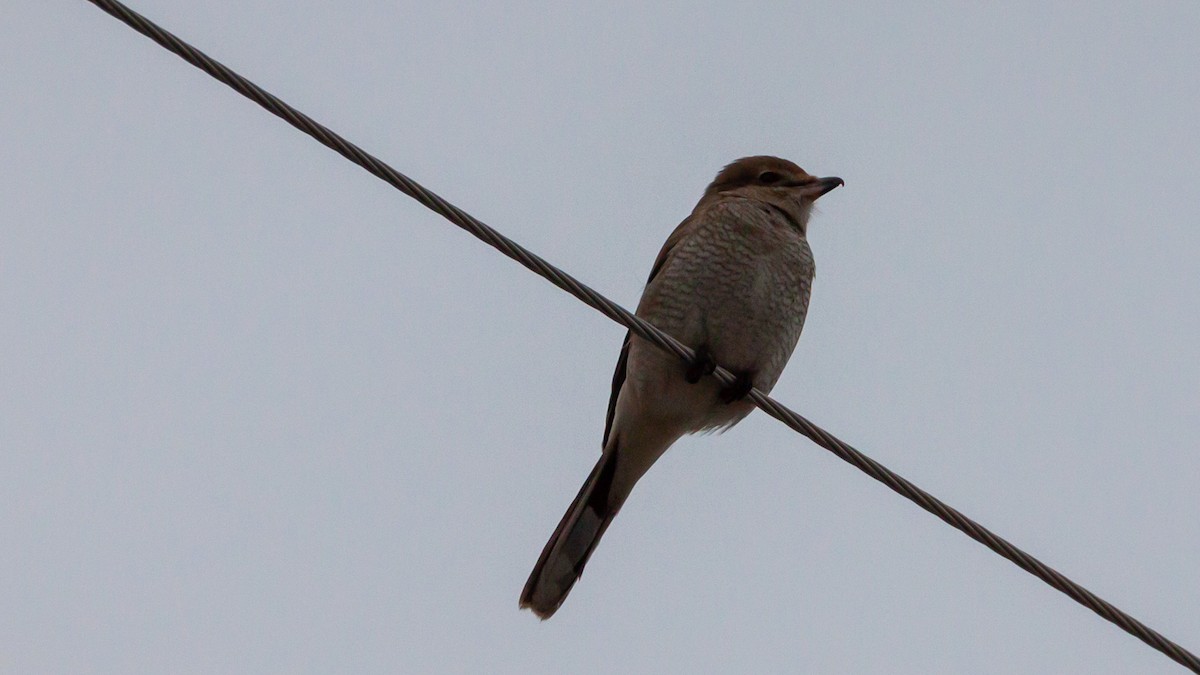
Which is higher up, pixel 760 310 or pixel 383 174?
pixel 760 310

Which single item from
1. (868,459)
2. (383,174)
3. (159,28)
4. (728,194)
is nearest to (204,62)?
(159,28)

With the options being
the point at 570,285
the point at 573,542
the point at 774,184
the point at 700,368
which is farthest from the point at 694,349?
the point at 570,285

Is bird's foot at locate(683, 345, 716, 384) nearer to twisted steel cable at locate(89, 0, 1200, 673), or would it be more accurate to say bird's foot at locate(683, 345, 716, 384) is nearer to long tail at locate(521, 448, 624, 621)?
long tail at locate(521, 448, 624, 621)

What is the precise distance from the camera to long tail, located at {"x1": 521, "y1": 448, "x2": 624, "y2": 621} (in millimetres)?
6047

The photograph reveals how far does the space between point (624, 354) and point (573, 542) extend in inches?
37.3

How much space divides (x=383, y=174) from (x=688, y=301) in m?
2.49

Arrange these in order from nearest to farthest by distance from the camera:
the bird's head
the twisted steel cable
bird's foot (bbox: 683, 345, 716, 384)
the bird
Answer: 1. the twisted steel cable
2. bird's foot (bbox: 683, 345, 716, 384)
3. the bird
4. the bird's head

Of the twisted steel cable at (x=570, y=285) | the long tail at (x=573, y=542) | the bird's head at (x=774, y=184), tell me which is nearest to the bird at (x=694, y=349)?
the long tail at (x=573, y=542)

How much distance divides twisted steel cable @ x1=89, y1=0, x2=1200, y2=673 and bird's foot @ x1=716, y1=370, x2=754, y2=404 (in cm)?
142

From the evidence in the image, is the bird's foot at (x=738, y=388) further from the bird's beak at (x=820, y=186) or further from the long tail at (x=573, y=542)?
the bird's beak at (x=820, y=186)

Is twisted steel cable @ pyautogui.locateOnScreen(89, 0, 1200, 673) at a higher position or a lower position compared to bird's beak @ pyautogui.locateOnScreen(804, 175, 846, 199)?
lower

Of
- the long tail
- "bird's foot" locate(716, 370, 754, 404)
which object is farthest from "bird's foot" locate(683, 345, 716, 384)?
the long tail

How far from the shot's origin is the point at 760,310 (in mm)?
6035

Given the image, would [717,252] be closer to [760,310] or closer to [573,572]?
[760,310]
